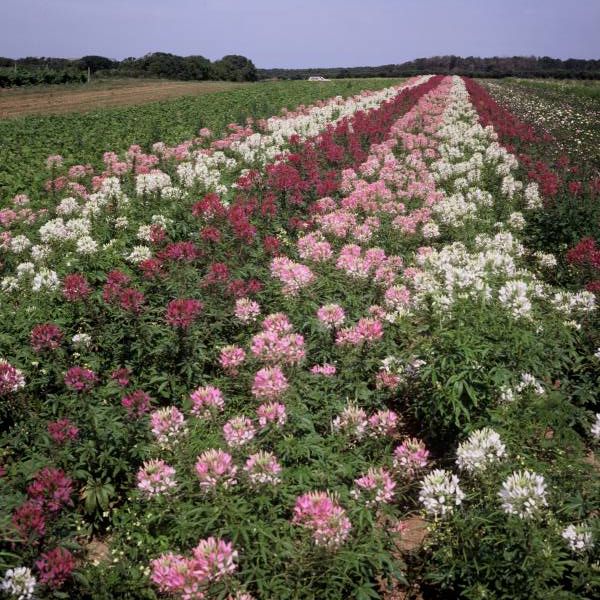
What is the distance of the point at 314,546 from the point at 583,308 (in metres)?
3.88

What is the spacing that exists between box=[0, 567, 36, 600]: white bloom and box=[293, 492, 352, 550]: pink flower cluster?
150 centimetres

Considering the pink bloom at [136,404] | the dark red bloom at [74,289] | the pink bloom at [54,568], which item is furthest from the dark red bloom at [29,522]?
the dark red bloom at [74,289]

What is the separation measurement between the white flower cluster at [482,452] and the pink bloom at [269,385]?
53.2 inches

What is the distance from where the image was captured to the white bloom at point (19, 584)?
8.96ft

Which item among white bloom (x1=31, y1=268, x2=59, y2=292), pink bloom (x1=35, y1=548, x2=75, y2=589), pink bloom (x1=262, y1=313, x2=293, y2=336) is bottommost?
pink bloom (x1=35, y1=548, x2=75, y2=589)

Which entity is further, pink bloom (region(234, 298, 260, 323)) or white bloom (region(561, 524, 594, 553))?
pink bloom (region(234, 298, 260, 323))

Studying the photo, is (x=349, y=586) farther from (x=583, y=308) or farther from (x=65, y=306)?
(x=65, y=306)

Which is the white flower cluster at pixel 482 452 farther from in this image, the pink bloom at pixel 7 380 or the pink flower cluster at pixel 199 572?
the pink bloom at pixel 7 380

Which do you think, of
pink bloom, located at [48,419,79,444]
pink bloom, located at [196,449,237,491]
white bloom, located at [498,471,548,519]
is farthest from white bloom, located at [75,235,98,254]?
white bloom, located at [498,471,548,519]

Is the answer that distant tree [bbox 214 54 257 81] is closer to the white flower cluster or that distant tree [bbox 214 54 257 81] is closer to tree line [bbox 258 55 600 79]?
tree line [bbox 258 55 600 79]

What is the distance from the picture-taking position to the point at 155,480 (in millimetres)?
3264

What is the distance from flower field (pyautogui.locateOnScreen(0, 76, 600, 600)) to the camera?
296 cm

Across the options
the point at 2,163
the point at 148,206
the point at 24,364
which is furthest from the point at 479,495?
the point at 2,163

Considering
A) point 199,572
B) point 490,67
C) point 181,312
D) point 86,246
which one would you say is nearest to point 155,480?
point 199,572
